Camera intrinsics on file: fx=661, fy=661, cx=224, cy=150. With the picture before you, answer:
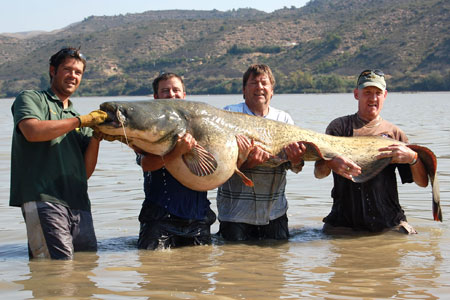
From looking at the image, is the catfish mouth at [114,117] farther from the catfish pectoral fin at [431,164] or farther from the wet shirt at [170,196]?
the catfish pectoral fin at [431,164]

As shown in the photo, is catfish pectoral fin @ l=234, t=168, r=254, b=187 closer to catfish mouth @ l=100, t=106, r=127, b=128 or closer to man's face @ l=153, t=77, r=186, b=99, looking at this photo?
man's face @ l=153, t=77, r=186, b=99

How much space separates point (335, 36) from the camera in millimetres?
74000

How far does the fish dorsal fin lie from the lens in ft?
16.2

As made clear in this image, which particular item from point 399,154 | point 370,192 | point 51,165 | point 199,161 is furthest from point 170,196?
point 399,154

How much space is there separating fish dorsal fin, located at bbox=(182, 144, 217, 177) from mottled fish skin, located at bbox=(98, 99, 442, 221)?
1.1 inches

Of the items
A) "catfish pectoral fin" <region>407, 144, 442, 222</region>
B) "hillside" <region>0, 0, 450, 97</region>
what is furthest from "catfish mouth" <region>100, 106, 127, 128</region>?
"hillside" <region>0, 0, 450, 97</region>

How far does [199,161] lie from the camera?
495 centimetres

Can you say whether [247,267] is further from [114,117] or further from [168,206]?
[114,117]

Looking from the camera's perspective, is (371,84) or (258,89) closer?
(258,89)

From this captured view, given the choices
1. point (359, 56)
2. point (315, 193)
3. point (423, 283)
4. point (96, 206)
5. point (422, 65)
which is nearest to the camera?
point (423, 283)

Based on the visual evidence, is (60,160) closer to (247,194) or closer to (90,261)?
(90,261)

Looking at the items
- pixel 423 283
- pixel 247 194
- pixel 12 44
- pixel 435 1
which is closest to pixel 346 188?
pixel 247 194

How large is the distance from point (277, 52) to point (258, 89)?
245ft

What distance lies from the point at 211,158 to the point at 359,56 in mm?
64932
